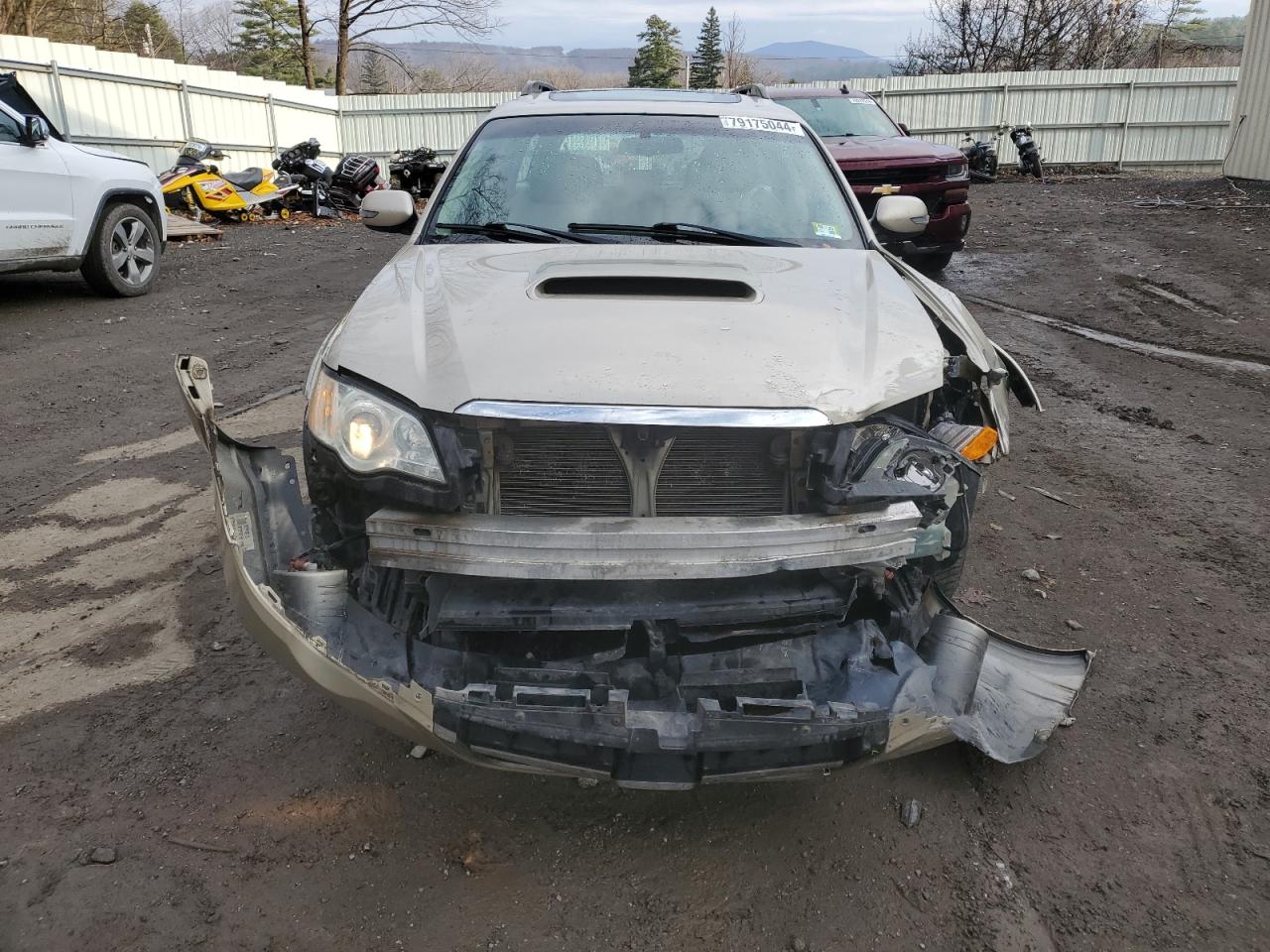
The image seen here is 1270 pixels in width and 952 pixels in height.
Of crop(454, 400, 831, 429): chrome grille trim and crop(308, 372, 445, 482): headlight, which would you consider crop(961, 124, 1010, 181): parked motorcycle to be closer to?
crop(454, 400, 831, 429): chrome grille trim

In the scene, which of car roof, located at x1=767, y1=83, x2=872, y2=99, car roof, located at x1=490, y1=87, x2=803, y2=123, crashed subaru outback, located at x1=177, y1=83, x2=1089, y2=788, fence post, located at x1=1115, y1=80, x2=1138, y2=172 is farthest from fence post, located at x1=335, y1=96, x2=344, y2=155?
crashed subaru outback, located at x1=177, y1=83, x2=1089, y2=788

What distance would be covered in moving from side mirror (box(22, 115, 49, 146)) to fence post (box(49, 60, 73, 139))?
6992 mm

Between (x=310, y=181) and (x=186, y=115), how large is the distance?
98.0 inches

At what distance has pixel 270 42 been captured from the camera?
52500mm

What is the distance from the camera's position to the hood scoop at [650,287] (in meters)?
2.68

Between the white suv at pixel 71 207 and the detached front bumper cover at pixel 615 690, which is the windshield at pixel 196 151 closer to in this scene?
the white suv at pixel 71 207

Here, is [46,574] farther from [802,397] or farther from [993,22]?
[993,22]

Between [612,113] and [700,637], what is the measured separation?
103 inches

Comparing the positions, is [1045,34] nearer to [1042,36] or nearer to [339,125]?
[1042,36]

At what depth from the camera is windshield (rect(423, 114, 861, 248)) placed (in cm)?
339

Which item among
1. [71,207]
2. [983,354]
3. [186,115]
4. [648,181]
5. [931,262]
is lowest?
[931,262]

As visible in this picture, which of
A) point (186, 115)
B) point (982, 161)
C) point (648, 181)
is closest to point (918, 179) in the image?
point (648, 181)

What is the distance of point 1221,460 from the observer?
4.85 meters

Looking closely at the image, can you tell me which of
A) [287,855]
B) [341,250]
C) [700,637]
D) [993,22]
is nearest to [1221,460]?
[700,637]
